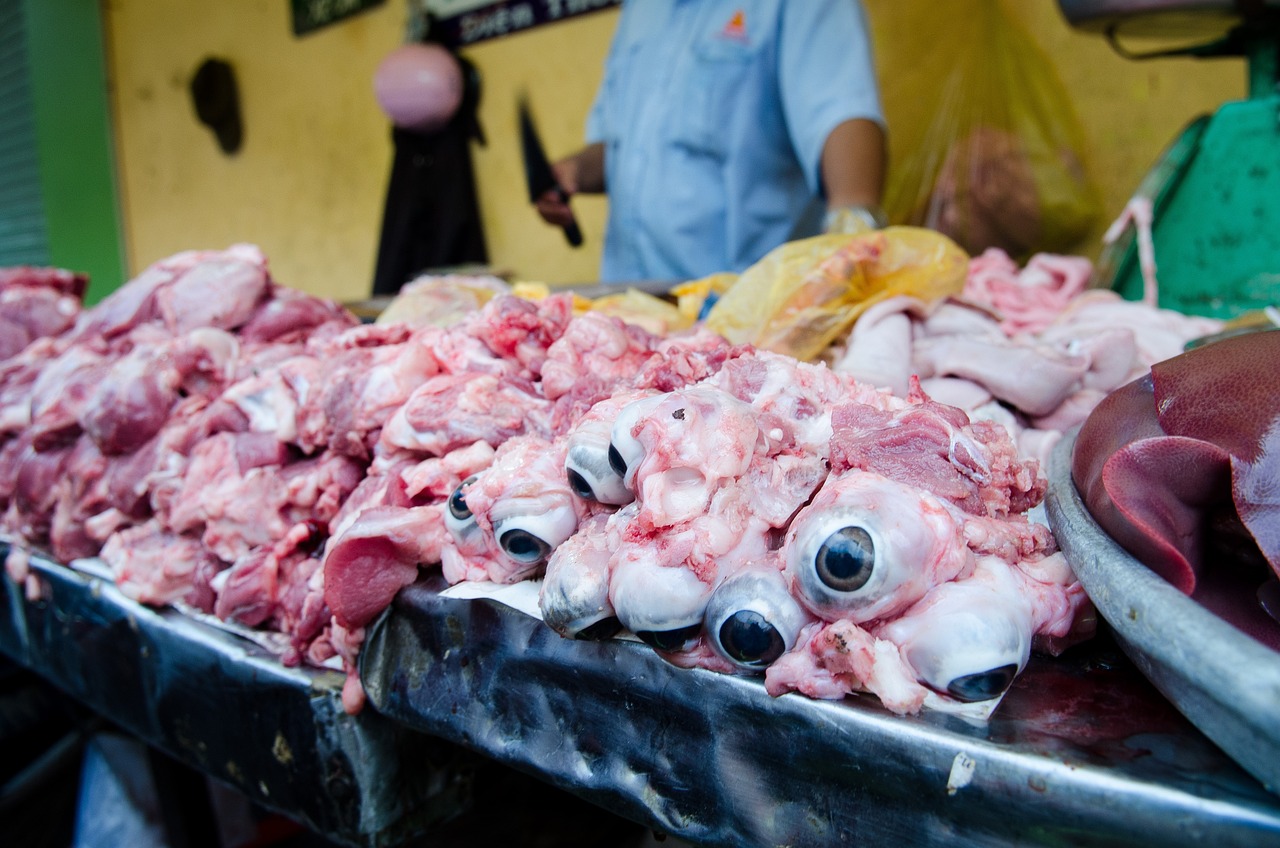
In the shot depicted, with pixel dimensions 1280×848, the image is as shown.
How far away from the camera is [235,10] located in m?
8.02

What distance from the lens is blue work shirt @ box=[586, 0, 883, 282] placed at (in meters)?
3.25

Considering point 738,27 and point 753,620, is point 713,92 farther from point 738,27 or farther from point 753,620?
point 753,620

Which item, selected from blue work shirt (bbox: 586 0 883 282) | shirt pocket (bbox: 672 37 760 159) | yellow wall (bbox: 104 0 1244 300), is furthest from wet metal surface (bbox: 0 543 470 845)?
yellow wall (bbox: 104 0 1244 300)

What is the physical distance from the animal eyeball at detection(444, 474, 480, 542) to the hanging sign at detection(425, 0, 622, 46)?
15.3 feet

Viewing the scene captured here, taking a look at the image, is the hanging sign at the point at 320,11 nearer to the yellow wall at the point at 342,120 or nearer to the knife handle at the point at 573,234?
the yellow wall at the point at 342,120

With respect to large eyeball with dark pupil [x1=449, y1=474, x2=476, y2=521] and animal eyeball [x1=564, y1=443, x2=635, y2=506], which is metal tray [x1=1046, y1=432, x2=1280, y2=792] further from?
large eyeball with dark pupil [x1=449, y1=474, x2=476, y2=521]

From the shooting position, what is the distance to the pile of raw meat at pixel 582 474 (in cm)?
88

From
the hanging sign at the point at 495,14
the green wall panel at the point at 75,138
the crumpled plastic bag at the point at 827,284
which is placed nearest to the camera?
the crumpled plastic bag at the point at 827,284

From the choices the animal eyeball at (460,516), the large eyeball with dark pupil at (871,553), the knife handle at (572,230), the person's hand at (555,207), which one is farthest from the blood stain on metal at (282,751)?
the person's hand at (555,207)

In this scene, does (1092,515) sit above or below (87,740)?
above

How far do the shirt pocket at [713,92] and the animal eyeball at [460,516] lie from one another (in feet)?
8.85

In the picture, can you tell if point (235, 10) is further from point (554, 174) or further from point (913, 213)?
point (913, 213)

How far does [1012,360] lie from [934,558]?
0.72 metres

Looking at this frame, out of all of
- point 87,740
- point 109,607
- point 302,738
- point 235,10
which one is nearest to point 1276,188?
point 302,738
